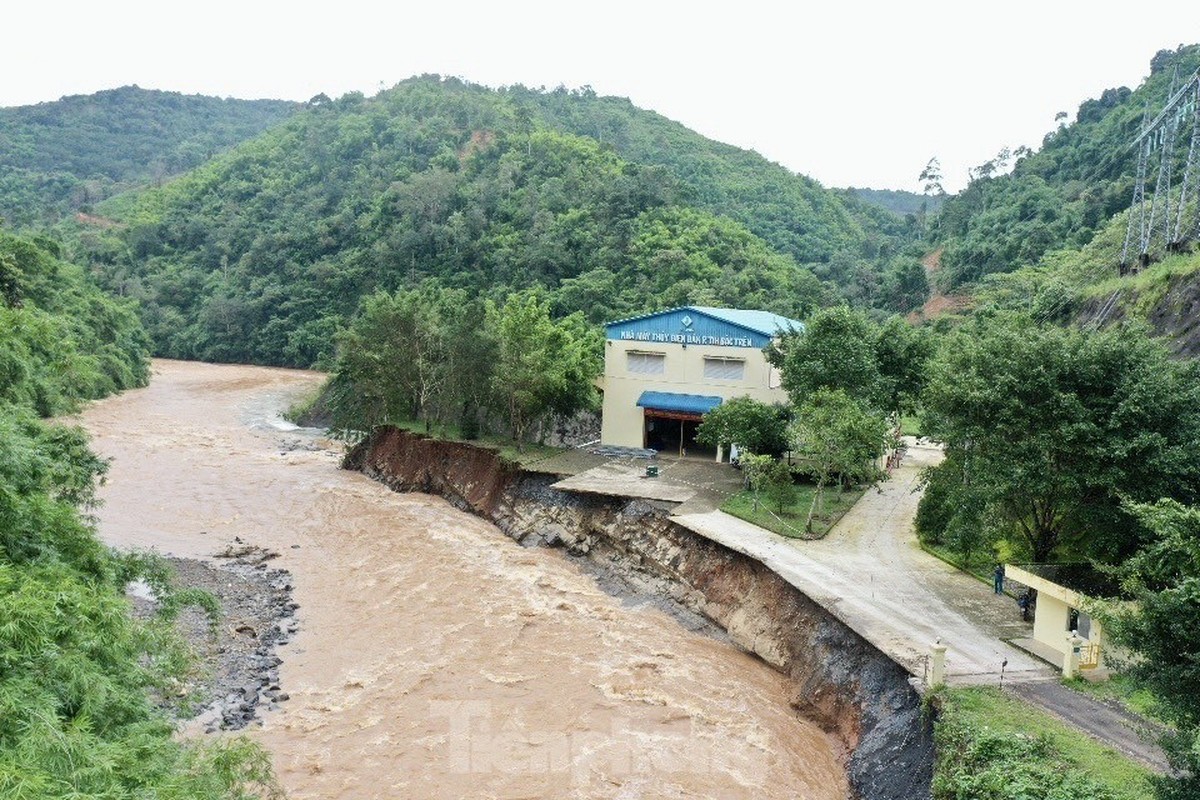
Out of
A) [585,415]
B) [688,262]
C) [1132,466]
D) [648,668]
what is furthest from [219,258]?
[1132,466]

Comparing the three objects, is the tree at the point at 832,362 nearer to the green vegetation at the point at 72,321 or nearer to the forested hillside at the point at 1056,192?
the green vegetation at the point at 72,321

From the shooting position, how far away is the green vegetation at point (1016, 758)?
1095 cm

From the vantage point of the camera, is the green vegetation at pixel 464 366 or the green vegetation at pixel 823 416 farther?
the green vegetation at pixel 464 366

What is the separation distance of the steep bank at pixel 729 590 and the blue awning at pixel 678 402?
215 inches

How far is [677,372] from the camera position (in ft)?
108

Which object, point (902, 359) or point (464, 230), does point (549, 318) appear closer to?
point (902, 359)

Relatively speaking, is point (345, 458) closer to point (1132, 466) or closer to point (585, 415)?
point (585, 415)

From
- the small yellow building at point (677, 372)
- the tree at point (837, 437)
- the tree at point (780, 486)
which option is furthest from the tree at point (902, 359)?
the tree at point (780, 486)

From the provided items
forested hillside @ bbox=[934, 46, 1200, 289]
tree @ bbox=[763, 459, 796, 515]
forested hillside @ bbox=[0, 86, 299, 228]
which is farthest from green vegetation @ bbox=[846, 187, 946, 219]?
tree @ bbox=[763, 459, 796, 515]

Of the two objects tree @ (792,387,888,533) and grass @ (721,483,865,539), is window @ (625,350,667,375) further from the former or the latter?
tree @ (792,387,888,533)

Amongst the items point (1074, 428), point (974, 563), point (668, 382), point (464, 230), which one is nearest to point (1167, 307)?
point (974, 563)

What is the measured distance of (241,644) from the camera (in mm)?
20047

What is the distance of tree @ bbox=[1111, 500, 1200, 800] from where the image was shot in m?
9.23

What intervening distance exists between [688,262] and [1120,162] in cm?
3422
